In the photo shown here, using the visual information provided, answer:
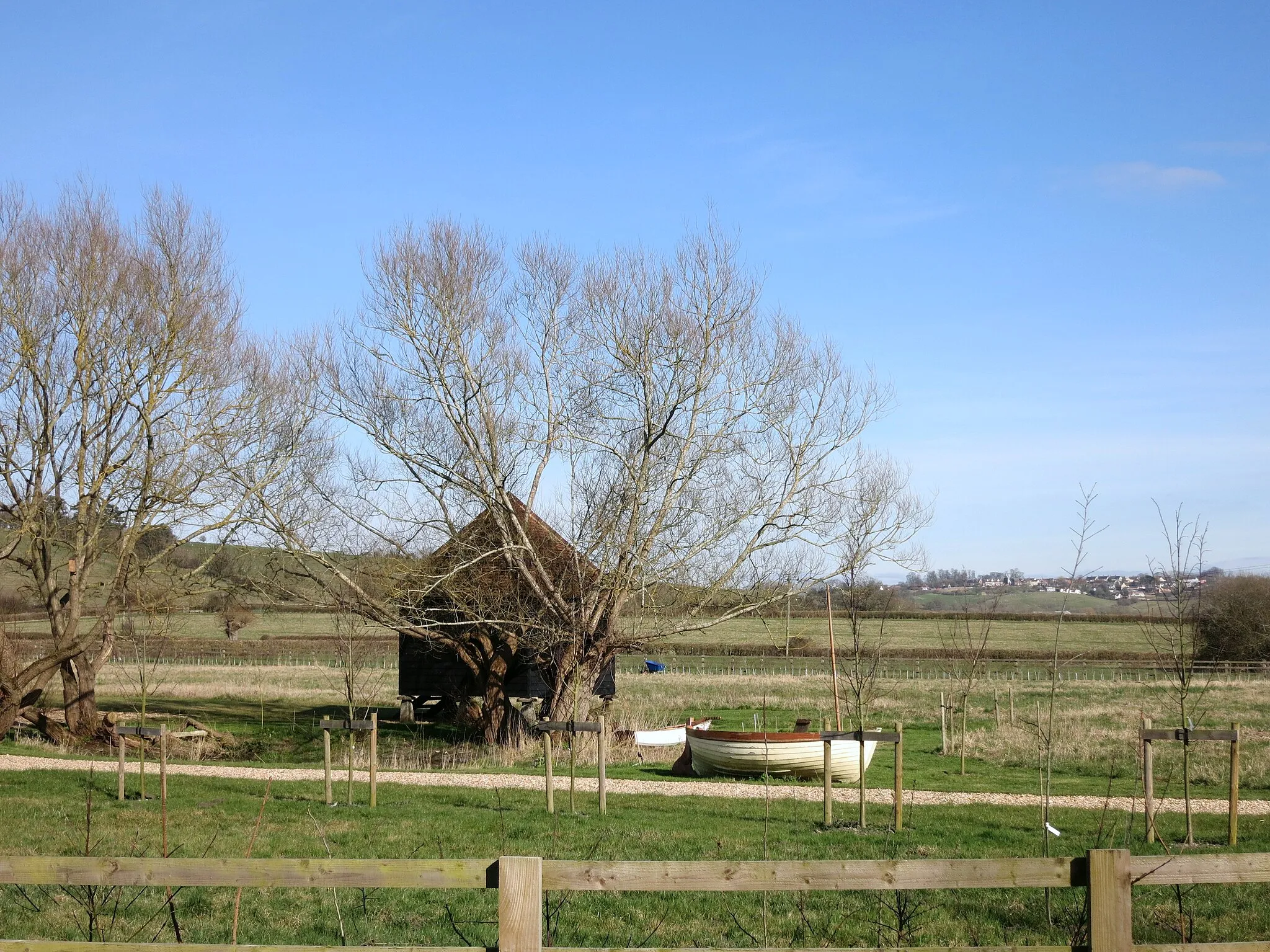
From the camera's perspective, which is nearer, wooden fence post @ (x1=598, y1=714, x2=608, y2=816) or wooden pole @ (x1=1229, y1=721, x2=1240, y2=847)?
wooden pole @ (x1=1229, y1=721, x2=1240, y2=847)

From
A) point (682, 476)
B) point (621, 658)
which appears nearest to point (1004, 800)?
point (682, 476)

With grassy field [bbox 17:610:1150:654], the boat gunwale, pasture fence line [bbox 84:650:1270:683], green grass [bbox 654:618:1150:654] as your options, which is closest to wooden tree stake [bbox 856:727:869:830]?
the boat gunwale

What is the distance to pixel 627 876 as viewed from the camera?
4.62 meters

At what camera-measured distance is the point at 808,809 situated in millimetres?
14297

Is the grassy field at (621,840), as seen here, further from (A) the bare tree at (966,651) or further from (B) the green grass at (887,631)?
(B) the green grass at (887,631)

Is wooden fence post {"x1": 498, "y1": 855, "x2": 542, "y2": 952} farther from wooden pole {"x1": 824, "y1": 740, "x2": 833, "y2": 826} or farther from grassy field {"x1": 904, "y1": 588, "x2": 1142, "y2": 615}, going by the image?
grassy field {"x1": 904, "y1": 588, "x2": 1142, "y2": 615}

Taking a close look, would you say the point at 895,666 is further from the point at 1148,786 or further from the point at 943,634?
the point at 1148,786

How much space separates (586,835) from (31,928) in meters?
5.44

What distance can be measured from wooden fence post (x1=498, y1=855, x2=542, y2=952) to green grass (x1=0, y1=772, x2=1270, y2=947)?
217 cm

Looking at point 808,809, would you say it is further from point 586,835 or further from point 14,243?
point 14,243

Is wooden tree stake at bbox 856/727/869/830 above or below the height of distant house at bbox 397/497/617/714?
below

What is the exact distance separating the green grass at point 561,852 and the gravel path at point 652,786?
848 millimetres

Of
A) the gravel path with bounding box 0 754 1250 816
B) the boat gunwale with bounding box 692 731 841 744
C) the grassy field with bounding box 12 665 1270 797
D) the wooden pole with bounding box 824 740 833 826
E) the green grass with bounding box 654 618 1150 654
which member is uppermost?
the wooden pole with bounding box 824 740 833 826

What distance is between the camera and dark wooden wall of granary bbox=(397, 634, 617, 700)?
28406 mm
